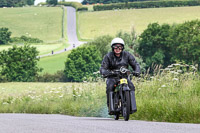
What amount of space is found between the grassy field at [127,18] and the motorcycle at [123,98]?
12091cm

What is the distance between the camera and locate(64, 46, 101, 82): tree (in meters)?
100

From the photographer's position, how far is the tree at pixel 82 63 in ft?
330

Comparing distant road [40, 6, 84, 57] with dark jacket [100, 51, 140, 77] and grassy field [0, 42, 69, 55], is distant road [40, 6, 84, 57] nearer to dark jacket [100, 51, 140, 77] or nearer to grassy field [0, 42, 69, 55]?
grassy field [0, 42, 69, 55]

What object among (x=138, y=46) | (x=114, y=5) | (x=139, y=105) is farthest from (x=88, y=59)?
(x=139, y=105)

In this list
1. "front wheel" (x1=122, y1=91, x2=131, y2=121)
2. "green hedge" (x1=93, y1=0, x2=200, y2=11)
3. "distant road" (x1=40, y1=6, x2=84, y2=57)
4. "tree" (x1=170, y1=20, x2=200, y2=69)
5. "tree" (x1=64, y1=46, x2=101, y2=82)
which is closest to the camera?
"front wheel" (x1=122, y1=91, x2=131, y2=121)

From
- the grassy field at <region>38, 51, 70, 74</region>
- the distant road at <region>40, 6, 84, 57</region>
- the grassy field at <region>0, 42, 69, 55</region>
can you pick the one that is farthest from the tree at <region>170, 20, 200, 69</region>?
the grassy field at <region>0, 42, 69, 55</region>

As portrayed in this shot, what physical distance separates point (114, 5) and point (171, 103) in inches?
6712

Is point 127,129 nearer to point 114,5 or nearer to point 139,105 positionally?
point 139,105

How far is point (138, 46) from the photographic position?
101625 mm

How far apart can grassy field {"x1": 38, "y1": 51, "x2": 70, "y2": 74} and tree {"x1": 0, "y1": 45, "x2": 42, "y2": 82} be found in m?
3.40

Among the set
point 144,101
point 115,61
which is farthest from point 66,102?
point 115,61

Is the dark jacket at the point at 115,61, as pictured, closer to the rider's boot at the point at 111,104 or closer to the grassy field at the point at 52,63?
the rider's boot at the point at 111,104

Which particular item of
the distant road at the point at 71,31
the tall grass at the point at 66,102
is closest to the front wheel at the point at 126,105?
the tall grass at the point at 66,102

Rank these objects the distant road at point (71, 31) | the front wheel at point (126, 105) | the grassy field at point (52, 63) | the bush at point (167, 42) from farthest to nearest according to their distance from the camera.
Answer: the distant road at point (71, 31) < the grassy field at point (52, 63) < the bush at point (167, 42) < the front wheel at point (126, 105)
